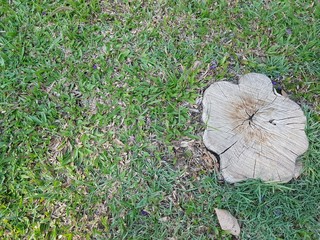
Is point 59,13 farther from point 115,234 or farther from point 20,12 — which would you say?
point 115,234

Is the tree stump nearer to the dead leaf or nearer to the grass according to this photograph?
the grass

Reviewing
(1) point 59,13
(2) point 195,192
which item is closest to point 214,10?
(1) point 59,13

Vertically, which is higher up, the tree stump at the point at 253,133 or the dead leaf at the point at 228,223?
the tree stump at the point at 253,133

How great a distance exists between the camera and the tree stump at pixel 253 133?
7.80 ft

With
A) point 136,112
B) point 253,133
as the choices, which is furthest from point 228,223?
point 136,112

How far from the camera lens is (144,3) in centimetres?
304

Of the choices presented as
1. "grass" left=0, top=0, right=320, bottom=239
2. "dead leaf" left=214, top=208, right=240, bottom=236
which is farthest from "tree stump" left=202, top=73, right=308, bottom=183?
"dead leaf" left=214, top=208, right=240, bottom=236

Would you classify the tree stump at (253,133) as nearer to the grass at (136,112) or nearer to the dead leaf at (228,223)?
the grass at (136,112)

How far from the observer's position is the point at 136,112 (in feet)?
8.68

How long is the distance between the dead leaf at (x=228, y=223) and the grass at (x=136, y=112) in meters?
0.04

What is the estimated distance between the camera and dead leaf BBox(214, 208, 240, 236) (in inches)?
92.8

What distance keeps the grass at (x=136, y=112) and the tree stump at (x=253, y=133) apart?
5.1 inches

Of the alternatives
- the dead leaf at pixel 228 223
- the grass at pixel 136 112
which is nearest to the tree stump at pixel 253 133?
the grass at pixel 136 112

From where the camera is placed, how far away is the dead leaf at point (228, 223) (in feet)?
7.73
